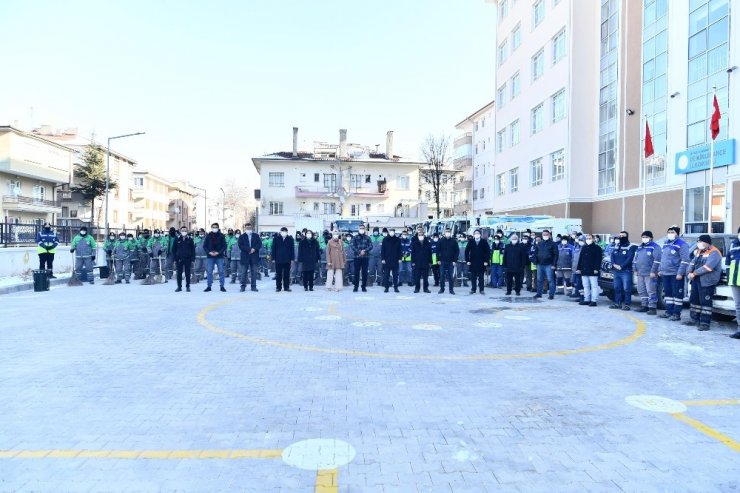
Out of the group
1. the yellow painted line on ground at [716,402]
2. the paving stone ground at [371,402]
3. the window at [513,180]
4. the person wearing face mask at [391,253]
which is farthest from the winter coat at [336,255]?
the window at [513,180]

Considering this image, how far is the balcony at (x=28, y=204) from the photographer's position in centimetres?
4654

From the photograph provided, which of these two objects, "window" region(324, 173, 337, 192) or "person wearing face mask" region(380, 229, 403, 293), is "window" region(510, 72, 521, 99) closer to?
"window" region(324, 173, 337, 192)

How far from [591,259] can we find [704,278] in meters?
3.53

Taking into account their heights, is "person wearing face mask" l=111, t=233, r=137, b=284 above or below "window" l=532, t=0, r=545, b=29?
below

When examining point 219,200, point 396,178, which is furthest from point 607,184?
point 219,200

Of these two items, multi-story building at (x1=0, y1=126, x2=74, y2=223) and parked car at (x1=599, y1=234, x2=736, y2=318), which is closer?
parked car at (x1=599, y1=234, x2=736, y2=318)

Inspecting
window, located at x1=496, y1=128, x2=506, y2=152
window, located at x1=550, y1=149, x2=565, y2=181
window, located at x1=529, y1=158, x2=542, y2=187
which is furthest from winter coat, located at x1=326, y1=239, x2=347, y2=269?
window, located at x1=496, y1=128, x2=506, y2=152

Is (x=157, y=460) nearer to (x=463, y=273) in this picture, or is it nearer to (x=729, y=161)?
(x=463, y=273)

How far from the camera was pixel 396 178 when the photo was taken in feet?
201

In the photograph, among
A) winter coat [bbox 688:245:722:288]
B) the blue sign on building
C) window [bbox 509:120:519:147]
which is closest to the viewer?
winter coat [bbox 688:245:722:288]

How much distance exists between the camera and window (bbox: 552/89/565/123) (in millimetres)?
31395

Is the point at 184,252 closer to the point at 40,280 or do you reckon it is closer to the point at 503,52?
the point at 40,280

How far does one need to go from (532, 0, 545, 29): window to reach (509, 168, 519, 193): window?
10.0 meters

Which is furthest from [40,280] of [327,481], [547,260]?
[327,481]
